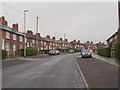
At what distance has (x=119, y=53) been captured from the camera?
31.1m

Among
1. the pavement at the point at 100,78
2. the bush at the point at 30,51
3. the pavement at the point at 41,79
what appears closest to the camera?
the pavement at the point at 100,78

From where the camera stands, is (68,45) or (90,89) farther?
(68,45)

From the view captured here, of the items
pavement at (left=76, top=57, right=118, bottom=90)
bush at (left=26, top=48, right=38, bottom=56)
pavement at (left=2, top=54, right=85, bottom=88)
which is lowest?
pavement at (left=2, top=54, right=85, bottom=88)

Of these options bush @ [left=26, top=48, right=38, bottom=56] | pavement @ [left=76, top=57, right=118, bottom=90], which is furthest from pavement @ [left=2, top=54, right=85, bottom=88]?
bush @ [left=26, top=48, right=38, bottom=56]

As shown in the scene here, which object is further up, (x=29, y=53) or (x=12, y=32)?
(x=12, y=32)

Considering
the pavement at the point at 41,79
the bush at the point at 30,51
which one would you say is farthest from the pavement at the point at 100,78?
the bush at the point at 30,51

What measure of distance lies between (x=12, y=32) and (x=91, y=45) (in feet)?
429

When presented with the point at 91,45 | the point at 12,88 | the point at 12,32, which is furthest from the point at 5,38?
the point at 91,45

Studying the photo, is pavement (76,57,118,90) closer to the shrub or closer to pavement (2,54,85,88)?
pavement (2,54,85,88)

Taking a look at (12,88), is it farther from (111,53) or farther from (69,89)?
(111,53)

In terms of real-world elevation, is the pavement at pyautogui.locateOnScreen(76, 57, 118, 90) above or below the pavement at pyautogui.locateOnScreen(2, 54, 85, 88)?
above

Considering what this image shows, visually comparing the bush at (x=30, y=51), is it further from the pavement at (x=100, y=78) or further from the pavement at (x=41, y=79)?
the pavement at (x=100, y=78)

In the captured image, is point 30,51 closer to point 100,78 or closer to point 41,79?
point 41,79

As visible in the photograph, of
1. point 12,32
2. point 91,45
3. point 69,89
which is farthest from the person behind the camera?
point 91,45
